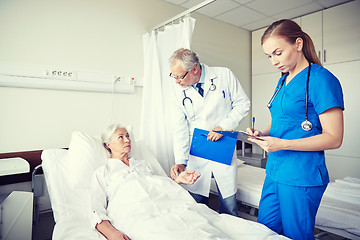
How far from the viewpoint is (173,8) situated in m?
2.90

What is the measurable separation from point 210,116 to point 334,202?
1210 millimetres


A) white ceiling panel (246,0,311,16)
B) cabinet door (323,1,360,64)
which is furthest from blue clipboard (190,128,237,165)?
cabinet door (323,1,360,64)

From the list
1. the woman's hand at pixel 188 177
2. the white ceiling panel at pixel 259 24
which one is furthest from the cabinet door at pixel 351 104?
the woman's hand at pixel 188 177

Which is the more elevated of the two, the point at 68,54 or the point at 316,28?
the point at 316,28

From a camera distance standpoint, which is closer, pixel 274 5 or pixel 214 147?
pixel 214 147

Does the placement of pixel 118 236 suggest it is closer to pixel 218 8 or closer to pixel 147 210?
pixel 147 210

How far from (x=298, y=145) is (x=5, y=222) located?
1564 mm

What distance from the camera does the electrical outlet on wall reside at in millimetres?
2072

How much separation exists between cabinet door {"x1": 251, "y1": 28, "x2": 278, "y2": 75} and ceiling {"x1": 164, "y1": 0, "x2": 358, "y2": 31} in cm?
29

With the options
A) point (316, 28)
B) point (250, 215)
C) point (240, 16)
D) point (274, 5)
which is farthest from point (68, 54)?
point (316, 28)

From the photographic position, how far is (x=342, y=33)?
2953 millimetres

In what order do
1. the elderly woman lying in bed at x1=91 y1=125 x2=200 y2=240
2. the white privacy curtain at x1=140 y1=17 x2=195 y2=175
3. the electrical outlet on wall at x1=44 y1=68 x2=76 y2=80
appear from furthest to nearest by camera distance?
the white privacy curtain at x1=140 y1=17 x2=195 y2=175, the electrical outlet on wall at x1=44 y1=68 x2=76 y2=80, the elderly woman lying in bed at x1=91 y1=125 x2=200 y2=240

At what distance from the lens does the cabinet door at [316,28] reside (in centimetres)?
314

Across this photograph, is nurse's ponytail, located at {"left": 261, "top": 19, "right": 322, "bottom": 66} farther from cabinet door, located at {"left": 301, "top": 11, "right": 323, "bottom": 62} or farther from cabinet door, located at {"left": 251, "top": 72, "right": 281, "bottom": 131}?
cabinet door, located at {"left": 251, "top": 72, "right": 281, "bottom": 131}
